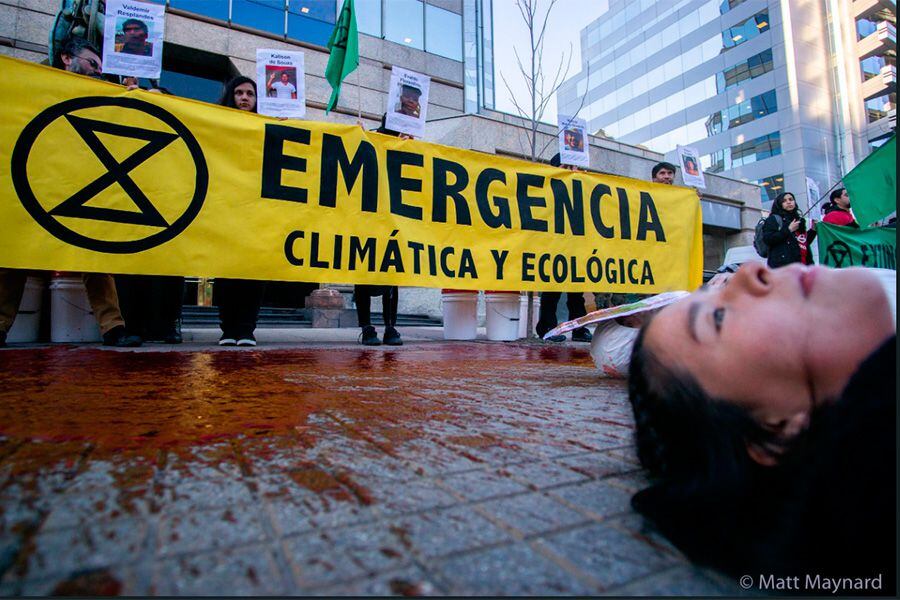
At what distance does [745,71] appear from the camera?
30.4m

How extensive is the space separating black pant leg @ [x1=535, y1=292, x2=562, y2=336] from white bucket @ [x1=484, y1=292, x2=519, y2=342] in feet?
1.12

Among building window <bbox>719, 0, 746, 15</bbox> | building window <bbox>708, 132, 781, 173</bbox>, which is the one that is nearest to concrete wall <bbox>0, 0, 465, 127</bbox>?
building window <bbox>708, 132, 781, 173</bbox>

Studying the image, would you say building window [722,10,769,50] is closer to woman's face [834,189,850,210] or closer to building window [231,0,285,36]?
woman's face [834,189,850,210]

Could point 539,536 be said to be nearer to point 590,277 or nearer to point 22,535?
point 22,535

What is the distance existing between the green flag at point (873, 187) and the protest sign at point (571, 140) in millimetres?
3640

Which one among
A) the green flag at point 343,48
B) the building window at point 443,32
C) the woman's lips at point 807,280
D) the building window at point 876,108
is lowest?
the woman's lips at point 807,280

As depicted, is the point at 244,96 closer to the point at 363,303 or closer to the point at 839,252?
the point at 363,303

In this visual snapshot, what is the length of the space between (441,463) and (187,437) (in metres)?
0.75

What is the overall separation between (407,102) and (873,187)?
20.8ft

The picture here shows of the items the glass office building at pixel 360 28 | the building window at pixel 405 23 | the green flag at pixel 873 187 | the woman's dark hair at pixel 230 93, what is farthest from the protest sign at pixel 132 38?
the building window at pixel 405 23

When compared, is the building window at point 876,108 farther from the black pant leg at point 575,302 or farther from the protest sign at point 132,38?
the protest sign at point 132,38

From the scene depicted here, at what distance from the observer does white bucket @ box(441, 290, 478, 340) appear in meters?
6.07

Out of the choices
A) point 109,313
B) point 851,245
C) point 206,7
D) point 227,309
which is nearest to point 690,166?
point 851,245

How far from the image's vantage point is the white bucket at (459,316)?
19.9 feet
